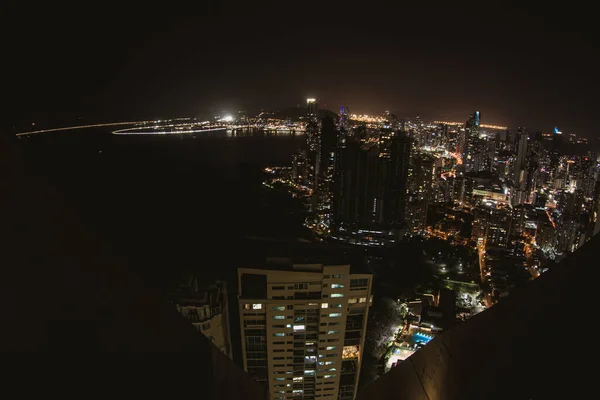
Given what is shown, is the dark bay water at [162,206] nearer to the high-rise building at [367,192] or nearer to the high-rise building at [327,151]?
the high-rise building at [367,192]

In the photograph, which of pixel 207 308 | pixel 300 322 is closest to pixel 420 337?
pixel 300 322

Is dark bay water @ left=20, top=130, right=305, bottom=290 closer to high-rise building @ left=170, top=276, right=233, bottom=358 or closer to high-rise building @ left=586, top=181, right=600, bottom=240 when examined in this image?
high-rise building @ left=170, top=276, right=233, bottom=358

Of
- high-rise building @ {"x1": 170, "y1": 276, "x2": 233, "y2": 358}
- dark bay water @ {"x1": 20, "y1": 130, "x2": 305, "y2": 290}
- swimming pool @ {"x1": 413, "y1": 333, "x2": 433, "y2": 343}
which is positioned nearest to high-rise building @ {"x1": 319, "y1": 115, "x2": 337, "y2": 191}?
dark bay water @ {"x1": 20, "y1": 130, "x2": 305, "y2": 290}

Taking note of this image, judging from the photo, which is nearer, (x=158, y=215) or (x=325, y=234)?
(x=158, y=215)

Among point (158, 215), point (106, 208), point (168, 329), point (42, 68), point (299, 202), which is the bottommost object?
point (299, 202)

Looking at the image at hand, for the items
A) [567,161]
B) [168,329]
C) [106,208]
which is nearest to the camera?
[168,329]

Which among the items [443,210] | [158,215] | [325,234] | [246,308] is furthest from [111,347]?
Answer: [443,210]

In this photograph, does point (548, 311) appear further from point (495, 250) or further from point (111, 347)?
point (495, 250)
